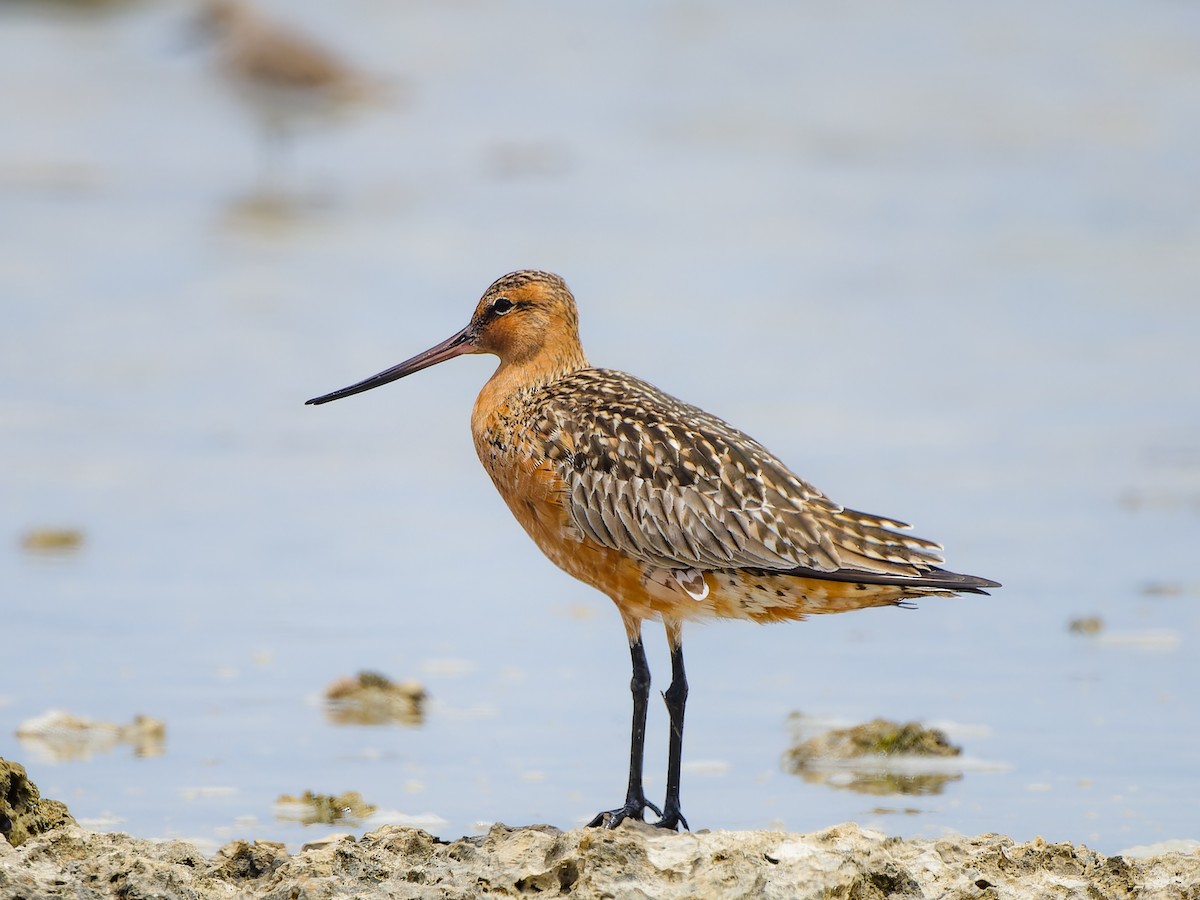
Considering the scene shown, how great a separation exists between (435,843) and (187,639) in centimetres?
306

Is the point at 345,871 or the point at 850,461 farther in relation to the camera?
the point at 850,461

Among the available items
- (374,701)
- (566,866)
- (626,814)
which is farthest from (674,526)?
(374,701)

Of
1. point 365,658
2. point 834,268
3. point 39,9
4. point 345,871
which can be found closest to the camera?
point 345,871

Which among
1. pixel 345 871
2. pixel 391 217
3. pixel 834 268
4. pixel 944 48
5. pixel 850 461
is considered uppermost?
pixel 944 48

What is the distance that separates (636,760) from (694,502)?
726 millimetres

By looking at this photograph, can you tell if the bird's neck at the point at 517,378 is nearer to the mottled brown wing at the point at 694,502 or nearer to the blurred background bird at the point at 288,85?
the mottled brown wing at the point at 694,502

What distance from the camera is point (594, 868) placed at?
4.18m

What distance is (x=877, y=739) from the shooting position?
5988mm

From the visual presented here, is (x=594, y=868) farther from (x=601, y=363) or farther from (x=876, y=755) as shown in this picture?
(x=601, y=363)

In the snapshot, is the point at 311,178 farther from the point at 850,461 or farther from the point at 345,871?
the point at 345,871

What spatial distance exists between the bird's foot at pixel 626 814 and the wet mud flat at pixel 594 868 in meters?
0.55

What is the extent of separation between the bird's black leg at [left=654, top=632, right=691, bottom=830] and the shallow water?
0.35m

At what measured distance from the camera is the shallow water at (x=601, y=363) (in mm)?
6172

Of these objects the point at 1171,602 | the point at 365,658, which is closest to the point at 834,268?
the point at 1171,602
